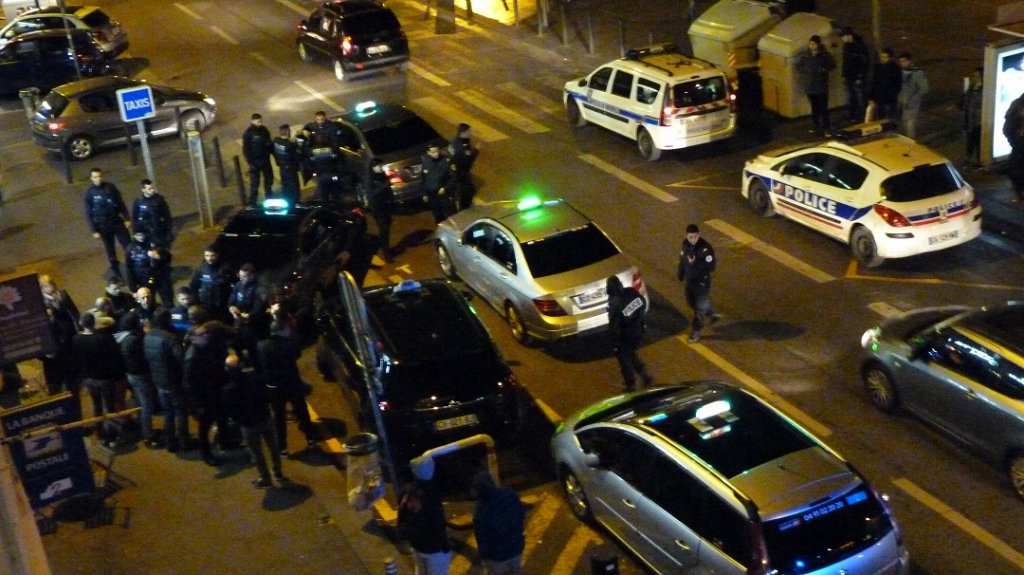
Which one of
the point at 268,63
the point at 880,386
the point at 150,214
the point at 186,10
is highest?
the point at 150,214

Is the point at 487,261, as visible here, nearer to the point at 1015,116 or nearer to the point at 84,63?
the point at 1015,116

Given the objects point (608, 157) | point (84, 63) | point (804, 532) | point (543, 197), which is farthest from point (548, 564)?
point (84, 63)

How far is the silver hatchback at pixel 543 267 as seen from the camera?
14578 millimetres

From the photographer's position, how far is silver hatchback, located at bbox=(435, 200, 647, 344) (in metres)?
14.6

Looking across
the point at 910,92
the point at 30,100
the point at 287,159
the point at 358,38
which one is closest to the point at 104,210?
the point at 287,159

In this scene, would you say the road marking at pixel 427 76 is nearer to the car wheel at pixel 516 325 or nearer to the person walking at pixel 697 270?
the car wheel at pixel 516 325

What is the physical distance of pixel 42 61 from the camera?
1131 inches

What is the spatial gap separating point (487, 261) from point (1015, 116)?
26.8 ft

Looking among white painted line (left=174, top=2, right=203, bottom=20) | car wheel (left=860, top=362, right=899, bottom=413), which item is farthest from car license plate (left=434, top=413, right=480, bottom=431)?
A: white painted line (left=174, top=2, right=203, bottom=20)

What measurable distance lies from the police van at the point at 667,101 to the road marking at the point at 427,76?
20.8 feet

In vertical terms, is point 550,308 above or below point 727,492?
below

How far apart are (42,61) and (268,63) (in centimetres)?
526

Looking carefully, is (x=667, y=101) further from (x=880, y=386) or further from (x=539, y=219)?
(x=880, y=386)

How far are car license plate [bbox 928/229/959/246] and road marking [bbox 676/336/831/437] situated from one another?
142 inches
